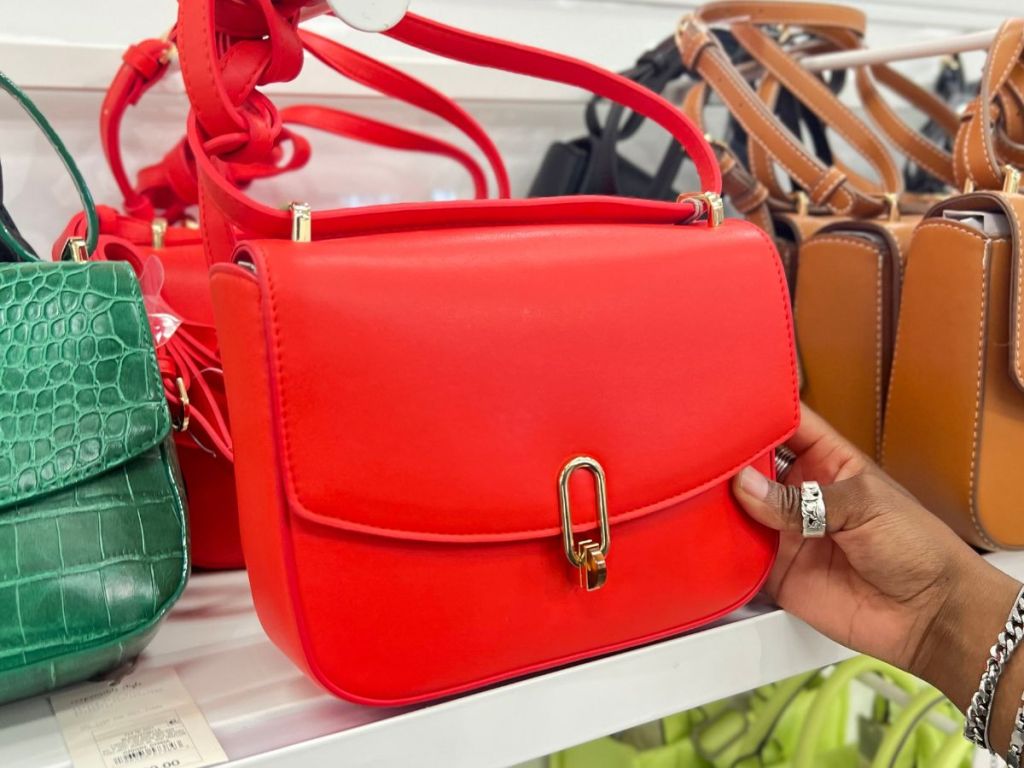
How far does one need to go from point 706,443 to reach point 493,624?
0.14m

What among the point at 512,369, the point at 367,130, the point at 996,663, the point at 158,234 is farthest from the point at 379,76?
the point at 996,663

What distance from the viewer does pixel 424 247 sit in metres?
0.41

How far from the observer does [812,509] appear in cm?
50

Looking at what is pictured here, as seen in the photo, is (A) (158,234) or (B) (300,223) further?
(A) (158,234)

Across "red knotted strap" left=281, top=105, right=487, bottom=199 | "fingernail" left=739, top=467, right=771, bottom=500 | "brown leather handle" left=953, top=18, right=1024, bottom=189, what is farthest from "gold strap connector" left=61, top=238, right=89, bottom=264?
"brown leather handle" left=953, top=18, right=1024, bottom=189

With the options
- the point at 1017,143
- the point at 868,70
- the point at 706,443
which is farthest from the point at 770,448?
the point at 868,70

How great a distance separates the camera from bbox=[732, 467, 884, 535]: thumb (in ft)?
1.63

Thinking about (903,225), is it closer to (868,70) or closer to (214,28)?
(868,70)

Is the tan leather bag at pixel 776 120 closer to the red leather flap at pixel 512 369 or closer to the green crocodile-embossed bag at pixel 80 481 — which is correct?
the red leather flap at pixel 512 369

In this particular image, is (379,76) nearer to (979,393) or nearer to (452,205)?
(452,205)

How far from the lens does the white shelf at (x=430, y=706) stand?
0.40 meters

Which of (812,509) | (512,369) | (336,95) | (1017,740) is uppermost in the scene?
(336,95)

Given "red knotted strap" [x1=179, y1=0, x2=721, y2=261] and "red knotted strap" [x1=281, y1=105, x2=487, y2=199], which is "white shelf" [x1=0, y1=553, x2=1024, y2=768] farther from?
"red knotted strap" [x1=281, y1=105, x2=487, y2=199]

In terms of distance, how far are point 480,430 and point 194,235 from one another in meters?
0.31
